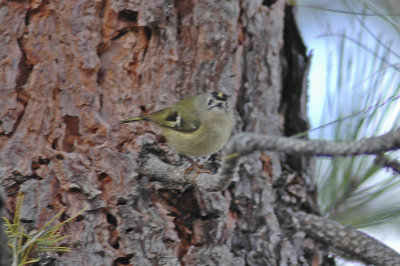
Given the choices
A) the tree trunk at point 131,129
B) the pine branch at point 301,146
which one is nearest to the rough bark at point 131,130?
the tree trunk at point 131,129

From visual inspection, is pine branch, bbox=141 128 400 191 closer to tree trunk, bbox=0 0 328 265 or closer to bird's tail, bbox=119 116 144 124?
tree trunk, bbox=0 0 328 265

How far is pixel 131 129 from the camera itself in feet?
6.88

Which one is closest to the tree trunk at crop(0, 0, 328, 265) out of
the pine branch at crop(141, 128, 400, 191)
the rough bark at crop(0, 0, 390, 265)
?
the rough bark at crop(0, 0, 390, 265)

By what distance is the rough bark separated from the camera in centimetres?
192

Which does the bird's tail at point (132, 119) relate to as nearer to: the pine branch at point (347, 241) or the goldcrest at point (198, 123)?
the goldcrest at point (198, 123)

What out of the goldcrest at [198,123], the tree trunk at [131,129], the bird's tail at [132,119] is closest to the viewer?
the tree trunk at [131,129]

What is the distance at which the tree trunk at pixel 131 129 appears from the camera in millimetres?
1922

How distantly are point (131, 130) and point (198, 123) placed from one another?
0.61m

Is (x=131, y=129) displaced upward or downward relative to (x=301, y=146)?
upward

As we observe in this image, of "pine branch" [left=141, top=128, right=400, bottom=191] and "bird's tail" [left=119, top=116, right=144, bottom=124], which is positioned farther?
"bird's tail" [left=119, top=116, right=144, bottom=124]

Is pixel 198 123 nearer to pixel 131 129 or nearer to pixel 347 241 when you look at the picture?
pixel 131 129

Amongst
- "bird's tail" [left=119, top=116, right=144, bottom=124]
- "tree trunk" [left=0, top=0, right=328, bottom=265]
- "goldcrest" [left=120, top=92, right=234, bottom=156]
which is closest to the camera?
"tree trunk" [left=0, top=0, right=328, bottom=265]

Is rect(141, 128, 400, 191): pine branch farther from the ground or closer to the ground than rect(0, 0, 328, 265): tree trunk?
closer to the ground

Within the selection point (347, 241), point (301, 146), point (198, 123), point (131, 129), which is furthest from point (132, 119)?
point (301, 146)
